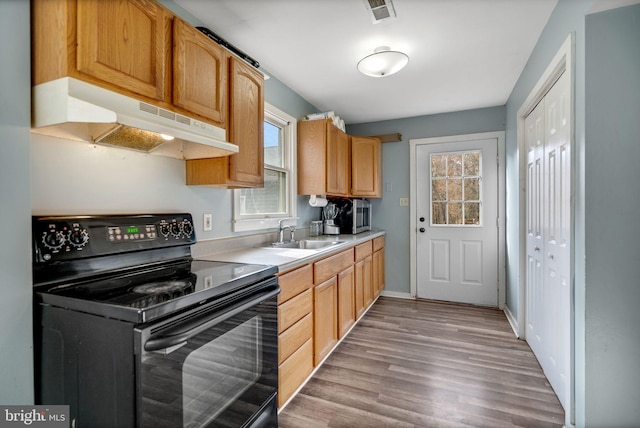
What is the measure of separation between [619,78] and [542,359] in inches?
74.2

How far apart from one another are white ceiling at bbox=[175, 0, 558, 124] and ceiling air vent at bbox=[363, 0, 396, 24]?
1.5 inches

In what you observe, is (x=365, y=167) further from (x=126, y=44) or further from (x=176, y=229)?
(x=126, y=44)

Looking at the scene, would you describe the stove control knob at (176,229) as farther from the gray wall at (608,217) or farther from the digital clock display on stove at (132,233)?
the gray wall at (608,217)

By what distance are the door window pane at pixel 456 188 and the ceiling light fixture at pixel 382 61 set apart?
1.87 m

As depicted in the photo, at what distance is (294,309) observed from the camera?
5.99 ft

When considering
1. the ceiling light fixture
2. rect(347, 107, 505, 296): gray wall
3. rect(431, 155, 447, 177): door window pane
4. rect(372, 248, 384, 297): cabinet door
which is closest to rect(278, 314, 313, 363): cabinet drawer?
rect(372, 248, 384, 297): cabinet door

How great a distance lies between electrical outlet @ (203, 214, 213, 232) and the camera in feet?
6.55

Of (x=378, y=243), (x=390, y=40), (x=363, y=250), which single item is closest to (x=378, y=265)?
(x=378, y=243)

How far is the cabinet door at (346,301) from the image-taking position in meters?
2.55

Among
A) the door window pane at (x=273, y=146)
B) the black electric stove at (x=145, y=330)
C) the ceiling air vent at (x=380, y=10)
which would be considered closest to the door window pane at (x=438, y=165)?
the door window pane at (x=273, y=146)

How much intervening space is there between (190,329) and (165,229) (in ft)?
2.60

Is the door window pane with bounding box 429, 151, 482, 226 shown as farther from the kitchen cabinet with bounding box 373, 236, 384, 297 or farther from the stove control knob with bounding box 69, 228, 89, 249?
the stove control knob with bounding box 69, 228, 89, 249

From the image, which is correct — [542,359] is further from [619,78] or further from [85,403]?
[85,403]

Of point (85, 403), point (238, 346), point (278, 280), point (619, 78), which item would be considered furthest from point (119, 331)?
point (619, 78)
